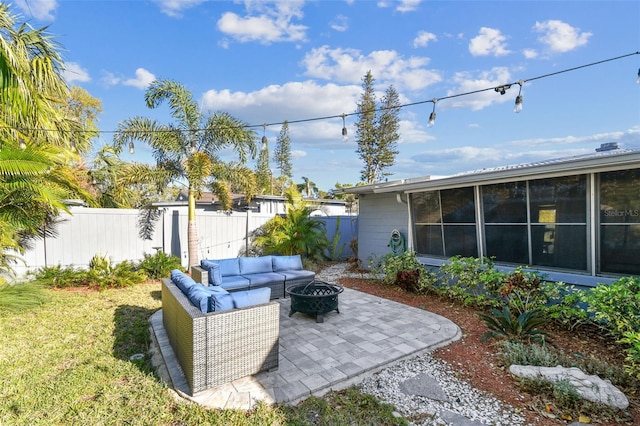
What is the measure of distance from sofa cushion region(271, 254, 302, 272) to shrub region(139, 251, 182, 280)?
3.40m

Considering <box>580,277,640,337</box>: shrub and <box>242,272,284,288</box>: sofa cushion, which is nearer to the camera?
<box>580,277,640,337</box>: shrub

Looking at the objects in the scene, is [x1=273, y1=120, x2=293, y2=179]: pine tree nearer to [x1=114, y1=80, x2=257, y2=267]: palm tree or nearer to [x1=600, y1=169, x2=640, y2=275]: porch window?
[x1=114, y1=80, x2=257, y2=267]: palm tree

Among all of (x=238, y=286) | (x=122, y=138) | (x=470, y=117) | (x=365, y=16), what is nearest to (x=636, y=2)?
(x=470, y=117)

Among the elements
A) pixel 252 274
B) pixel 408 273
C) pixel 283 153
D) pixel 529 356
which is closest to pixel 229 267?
pixel 252 274

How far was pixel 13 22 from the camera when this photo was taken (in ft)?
16.4

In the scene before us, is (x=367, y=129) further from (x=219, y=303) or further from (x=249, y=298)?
(x=219, y=303)

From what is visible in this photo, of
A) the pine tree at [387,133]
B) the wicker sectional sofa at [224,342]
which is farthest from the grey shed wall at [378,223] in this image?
the pine tree at [387,133]

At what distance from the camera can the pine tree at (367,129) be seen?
75.0 feet

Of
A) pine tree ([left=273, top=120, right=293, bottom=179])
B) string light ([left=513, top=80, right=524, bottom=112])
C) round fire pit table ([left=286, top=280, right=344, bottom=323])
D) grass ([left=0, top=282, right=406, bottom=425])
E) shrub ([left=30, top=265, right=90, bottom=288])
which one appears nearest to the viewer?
grass ([left=0, top=282, right=406, bottom=425])

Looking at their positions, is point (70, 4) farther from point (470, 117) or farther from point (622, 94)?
point (622, 94)

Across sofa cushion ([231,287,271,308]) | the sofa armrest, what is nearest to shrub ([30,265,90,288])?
the sofa armrest

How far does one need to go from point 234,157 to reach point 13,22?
514cm

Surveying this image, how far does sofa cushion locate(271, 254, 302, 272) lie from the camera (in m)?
6.69

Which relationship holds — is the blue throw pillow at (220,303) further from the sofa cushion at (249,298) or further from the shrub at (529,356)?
the shrub at (529,356)
